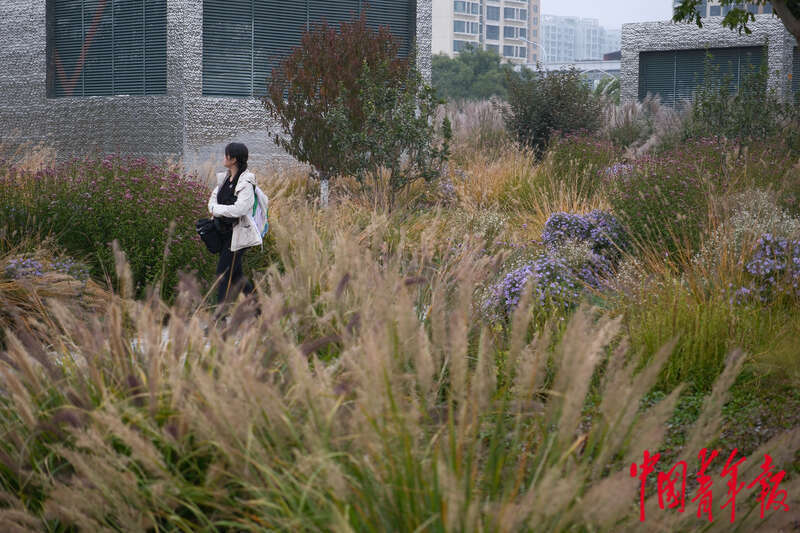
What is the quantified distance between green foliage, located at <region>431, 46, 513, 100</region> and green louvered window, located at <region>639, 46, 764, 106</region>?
37697mm

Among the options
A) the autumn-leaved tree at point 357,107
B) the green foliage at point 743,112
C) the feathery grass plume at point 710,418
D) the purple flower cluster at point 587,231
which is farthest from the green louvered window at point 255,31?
the feathery grass plume at point 710,418

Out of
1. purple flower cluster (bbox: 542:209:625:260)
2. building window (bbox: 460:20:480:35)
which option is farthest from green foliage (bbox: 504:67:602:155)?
building window (bbox: 460:20:480:35)

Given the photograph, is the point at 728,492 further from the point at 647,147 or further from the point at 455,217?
the point at 647,147

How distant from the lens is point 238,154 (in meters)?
7.35

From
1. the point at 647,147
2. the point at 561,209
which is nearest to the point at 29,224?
the point at 561,209

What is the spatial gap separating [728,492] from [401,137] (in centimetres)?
917

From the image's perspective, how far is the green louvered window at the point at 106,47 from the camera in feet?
53.7

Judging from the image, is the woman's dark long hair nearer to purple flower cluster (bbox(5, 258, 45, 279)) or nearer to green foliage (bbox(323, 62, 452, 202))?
purple flower cluster (bbox(5, 258, 45, 279))

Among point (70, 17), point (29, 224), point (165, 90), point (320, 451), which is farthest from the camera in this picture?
point (70, 17)

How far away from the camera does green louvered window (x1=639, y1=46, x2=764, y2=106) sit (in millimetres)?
26109

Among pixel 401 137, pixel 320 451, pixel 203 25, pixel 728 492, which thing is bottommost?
pixel 728 492

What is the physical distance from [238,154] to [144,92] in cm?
1017

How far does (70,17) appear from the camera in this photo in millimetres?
17359

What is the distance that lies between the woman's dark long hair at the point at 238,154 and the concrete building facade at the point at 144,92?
8.51 metres
